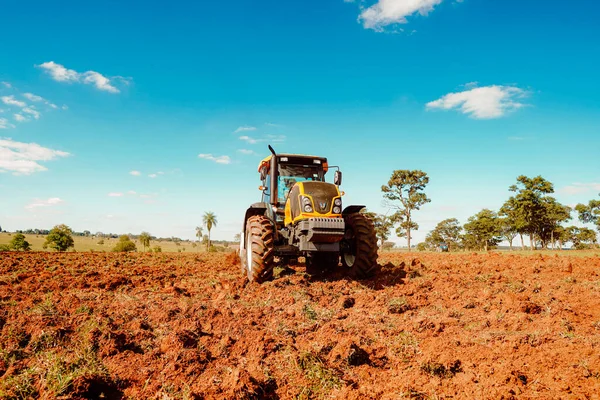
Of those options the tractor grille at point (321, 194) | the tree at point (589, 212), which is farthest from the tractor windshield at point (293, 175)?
the tree at point (589, 212)

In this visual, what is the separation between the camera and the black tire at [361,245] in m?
8.41

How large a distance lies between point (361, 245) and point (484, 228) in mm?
48640

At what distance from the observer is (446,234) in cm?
7112

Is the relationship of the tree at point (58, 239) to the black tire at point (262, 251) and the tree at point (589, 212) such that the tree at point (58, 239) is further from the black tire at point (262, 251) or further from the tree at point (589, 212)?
the tree at point (589, 212)

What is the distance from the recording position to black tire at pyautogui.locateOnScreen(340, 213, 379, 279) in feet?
27.6

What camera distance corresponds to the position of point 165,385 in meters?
3.30

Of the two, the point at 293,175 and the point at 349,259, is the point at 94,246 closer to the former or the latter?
the point at 293,175

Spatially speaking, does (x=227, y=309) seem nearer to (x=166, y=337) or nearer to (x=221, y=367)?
(x=166, y=337)

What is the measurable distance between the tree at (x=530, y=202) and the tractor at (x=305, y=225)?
123 feet

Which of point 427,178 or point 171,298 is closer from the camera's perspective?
point 171,298

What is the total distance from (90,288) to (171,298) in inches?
93.1

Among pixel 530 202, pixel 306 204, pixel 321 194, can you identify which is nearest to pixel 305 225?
pixel 306 204

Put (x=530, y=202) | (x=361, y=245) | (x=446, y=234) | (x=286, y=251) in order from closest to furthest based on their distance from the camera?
(x=361, y=245) < (x=286, y=251) < (x=530, y=202) < (x=446, y=234)

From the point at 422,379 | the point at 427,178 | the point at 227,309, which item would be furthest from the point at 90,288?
the point at 427,178
